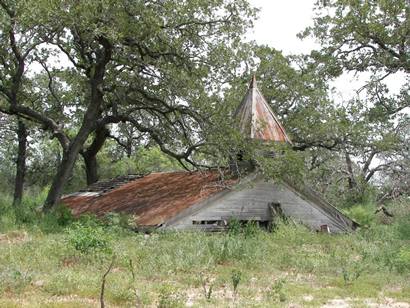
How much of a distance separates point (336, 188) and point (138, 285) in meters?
29.4

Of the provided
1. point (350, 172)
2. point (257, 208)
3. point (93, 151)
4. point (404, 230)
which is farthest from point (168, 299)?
point (350, 172)

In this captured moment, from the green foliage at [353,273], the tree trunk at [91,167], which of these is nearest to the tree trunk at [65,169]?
the tree trunk at [91,167]

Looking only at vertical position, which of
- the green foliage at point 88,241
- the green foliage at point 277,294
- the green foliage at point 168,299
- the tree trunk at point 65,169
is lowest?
the green foliage at point 277,294

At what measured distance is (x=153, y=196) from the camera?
81.4 feet

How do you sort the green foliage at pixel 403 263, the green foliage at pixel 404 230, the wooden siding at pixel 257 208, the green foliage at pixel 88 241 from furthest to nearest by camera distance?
the wooden siding at pixel 257 208 < the green foliage at pixel 404 230 < the green foliage at pixel 403 263 < the green foliage at pixel 88 241

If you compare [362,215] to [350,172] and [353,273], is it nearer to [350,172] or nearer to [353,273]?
[350,172]

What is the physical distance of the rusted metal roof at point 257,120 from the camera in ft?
72.8

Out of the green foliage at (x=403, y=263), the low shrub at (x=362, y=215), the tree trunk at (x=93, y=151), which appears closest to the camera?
the green foliage at (x=403, y=263)

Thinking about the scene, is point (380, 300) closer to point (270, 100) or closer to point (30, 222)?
point (30, 222)

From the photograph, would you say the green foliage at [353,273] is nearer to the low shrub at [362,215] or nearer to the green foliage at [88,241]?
the green foliage at [88,241]

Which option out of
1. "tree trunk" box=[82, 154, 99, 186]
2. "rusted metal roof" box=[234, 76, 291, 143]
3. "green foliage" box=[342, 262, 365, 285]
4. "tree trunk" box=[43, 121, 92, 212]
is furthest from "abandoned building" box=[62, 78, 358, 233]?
"green foliage" box=[342, 262, 365, 285]

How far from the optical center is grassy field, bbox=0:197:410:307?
9609 millimetres

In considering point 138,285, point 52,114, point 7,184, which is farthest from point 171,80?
point 7,184

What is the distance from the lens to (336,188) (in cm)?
3819
